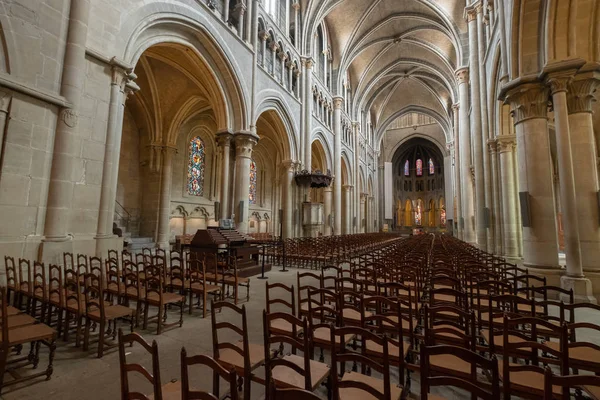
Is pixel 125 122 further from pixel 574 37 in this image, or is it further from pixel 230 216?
pixel 574 37

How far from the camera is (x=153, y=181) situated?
15609 mm

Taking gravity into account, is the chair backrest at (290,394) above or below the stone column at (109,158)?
below

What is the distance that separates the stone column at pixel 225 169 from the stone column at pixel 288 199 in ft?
14.5

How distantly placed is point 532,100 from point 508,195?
14.4 ft

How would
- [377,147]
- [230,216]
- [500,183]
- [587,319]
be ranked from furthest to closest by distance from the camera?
[377,147]
[230,216]
[500,183]
[587,319]

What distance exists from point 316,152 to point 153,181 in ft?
39.6

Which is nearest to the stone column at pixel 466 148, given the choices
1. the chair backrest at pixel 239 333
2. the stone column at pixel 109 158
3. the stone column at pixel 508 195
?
the stone column at pixel 508 195

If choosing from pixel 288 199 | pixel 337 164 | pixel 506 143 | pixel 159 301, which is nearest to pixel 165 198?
pixel 288 199

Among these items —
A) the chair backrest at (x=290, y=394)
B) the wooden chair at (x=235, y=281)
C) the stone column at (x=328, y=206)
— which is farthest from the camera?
the stone column at (x=328, y=206)

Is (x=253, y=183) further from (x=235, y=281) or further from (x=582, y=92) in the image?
(x=582, y=92)

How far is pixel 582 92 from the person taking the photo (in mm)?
6684

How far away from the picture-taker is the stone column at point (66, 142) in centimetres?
569

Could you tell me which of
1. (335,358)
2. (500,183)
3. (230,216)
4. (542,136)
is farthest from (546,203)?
(230,216)

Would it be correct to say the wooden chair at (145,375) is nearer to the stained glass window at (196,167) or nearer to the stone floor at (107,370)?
the stone floor at (107,370)
